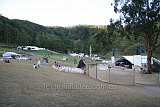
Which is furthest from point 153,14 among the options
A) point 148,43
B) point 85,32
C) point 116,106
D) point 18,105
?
point 85,32

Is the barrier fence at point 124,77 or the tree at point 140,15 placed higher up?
the tree at point 140,15

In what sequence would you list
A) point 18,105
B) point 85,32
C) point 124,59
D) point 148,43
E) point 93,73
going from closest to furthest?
point 18,105 → point 93,73 → point 148,43 → point 124,59 → point 85,32

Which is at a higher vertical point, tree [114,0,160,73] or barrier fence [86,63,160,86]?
tree [114,0,160,73]

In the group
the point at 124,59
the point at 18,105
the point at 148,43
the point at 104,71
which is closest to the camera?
the point at 18,105

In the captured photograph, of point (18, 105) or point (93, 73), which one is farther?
A: point (93, 73)

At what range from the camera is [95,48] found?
10188cm

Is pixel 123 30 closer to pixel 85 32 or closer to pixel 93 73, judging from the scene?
pixel 93 73

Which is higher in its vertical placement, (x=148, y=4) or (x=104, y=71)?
(x=148, y=4)

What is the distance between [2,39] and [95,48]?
5717 centimetres

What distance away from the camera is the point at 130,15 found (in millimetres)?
18906

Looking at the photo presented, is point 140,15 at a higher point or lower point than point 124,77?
higher

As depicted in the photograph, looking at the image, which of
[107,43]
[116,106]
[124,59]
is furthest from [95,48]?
[116,106]

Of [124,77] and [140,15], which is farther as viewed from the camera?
[140,15]

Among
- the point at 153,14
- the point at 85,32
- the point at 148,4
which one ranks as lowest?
the point at 153,14
